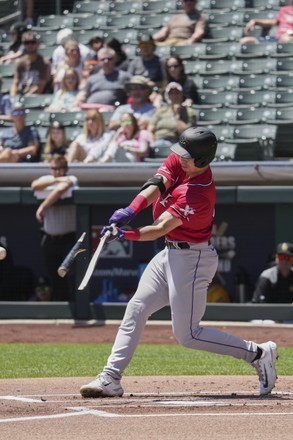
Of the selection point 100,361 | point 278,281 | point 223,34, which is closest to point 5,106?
point 223,34

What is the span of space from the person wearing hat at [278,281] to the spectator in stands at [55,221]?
2256 millimetres

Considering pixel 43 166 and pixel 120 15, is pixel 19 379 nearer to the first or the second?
pixel 43 166

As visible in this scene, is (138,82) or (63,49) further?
(63,49)

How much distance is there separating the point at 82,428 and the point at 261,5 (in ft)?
36.1

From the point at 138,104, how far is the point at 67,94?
61.2 inches

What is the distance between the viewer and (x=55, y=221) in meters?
12.5

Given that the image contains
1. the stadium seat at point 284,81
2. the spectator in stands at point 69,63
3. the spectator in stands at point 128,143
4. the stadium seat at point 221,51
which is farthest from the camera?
the stadium seat at point 221,51

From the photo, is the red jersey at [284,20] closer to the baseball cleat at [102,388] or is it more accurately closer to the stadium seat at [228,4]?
the stadium seat at [228,4]

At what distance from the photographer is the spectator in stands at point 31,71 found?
1499 centimetres

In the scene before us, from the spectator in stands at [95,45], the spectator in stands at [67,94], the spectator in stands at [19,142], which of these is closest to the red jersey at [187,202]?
the spectator in stands at [19,142]

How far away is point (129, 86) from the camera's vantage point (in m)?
13.2

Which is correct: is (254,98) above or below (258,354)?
above

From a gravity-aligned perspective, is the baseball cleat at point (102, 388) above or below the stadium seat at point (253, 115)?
below

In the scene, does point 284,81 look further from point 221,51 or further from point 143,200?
point 143,200
